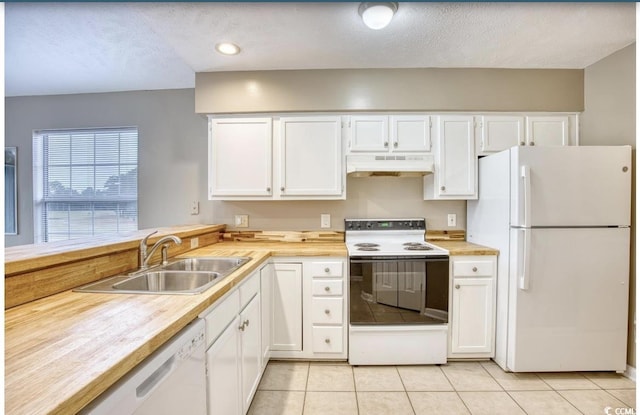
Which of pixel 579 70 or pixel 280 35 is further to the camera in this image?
pixel 579 70

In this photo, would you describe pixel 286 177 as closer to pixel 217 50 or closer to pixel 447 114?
pixel 217 50

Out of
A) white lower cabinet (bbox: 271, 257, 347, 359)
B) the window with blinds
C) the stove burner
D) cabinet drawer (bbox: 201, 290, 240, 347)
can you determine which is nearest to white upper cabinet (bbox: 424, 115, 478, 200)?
the stove burner

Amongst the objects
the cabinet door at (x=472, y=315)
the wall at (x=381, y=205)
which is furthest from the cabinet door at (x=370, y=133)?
the cabinet door at (x=472, y=315)

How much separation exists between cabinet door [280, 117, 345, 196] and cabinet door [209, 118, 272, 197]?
0.19 meters

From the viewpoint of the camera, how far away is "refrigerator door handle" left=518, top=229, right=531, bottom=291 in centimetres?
188

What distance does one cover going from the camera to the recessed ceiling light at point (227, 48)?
2.01 metres

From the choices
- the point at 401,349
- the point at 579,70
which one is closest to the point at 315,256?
the point at 401,349

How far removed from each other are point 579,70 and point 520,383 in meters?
2.53

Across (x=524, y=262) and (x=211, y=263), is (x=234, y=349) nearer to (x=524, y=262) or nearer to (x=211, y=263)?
(x=211, y=263)

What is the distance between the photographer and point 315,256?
6.99 feet

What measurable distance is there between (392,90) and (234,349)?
2.22 metres

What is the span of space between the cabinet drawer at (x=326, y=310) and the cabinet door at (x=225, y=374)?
0.80 meters

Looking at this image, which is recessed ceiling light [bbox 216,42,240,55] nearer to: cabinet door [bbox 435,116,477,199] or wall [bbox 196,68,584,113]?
wall [bbox 196,68,584,113]

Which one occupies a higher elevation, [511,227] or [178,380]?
[511,227]
